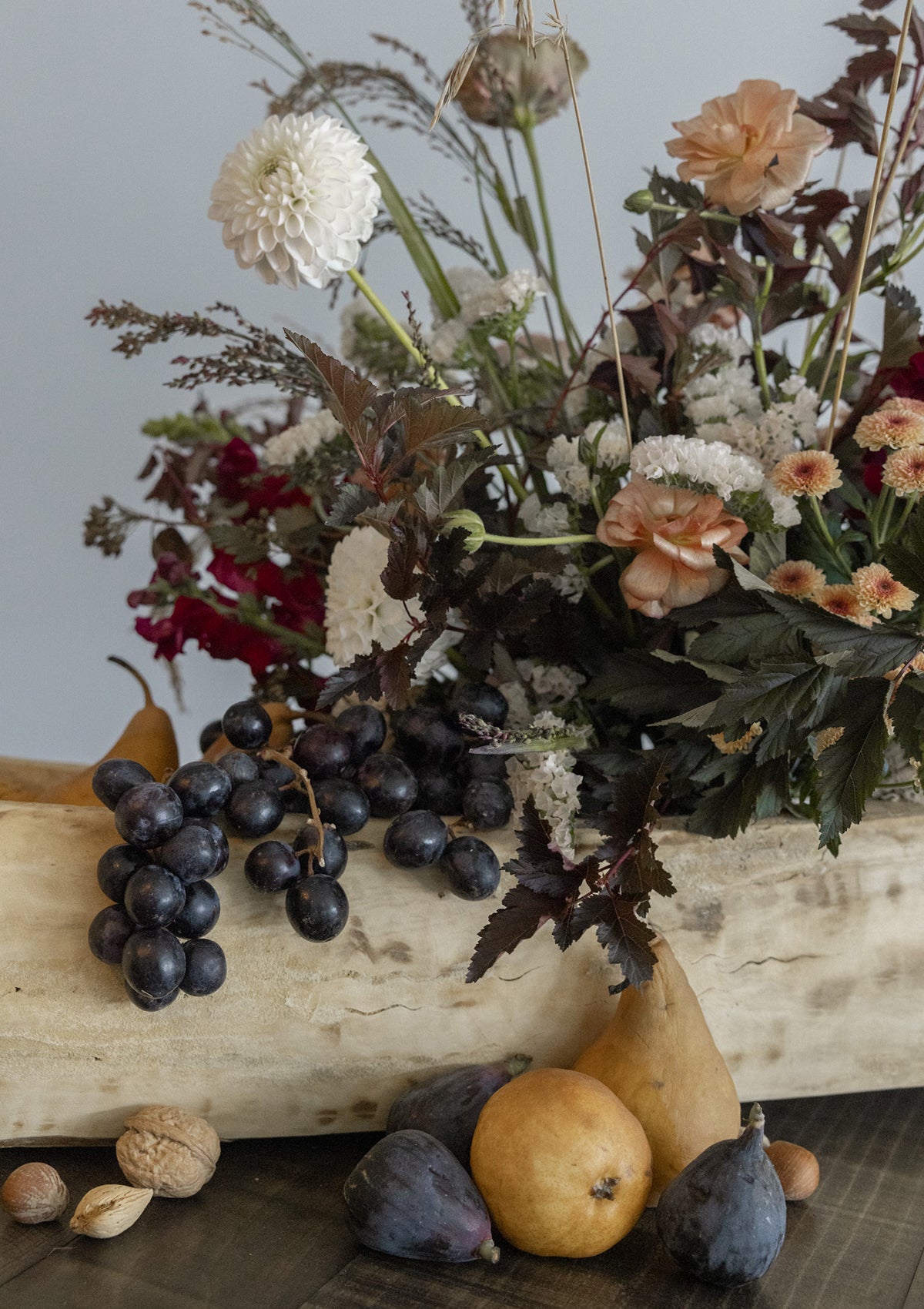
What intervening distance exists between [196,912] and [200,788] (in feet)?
0.25

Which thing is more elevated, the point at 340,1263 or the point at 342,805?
the point at 342,805

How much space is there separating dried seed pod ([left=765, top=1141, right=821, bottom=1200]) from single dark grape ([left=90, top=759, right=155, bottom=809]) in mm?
450

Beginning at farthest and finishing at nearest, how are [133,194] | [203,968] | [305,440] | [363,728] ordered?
[133,194]
[305,440]
[363,728]
[203,968]

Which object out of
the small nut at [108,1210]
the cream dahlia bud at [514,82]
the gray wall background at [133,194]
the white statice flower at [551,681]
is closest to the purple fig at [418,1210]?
the small nut at [108,1210]

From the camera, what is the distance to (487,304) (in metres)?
0.81

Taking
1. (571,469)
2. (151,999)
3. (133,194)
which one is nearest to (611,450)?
(571,469)

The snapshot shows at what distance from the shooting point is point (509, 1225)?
1.92 ft

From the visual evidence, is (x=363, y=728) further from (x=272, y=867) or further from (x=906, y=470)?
(x=906, y=470)

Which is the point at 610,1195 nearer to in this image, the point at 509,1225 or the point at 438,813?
the point at 509,1225

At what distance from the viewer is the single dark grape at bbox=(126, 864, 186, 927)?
62 centimetres

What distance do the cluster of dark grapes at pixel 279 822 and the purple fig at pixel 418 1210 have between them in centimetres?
14

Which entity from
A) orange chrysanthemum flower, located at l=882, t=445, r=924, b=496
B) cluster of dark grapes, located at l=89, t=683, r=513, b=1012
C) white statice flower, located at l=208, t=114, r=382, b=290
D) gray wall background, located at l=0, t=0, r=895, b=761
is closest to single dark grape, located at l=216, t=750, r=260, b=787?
cluster of dark grapes, located at l=89, t=683, r=513, b=1012

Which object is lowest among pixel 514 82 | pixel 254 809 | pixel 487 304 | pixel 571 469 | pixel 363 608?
pixel 254 809

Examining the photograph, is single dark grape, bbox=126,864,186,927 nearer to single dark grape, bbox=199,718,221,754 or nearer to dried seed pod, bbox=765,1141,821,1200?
single dark grape, bbox=199,718,221,754
